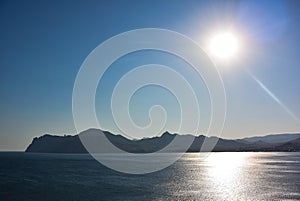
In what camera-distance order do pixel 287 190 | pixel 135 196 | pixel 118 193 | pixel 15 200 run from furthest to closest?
pixel 287 190 → pixel 118 193 → pixel 135 196 → pixel 15 200

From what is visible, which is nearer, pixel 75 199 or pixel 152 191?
pixel 75 199

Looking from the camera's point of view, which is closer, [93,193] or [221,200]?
[221,200]

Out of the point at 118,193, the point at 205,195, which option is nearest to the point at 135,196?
the point at 118,193

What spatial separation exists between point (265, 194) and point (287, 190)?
9240 millimetres

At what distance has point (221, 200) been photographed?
63656 millimetres

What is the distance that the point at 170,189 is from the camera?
3059 inches

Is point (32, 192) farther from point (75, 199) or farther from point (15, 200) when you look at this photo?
point (75, 199)

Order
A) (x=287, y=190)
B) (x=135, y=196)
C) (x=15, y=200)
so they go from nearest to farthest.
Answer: (x=15, y=200), (x=135, y=196), (x=287, y=190)

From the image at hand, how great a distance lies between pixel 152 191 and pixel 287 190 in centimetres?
3455

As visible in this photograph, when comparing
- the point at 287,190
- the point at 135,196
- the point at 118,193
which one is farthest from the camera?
the point at 287,190

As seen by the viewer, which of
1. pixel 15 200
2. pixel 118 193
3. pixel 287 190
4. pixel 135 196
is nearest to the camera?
pixel 15 200

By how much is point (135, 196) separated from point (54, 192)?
20.6 meters

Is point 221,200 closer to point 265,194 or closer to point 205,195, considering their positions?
point 205,195

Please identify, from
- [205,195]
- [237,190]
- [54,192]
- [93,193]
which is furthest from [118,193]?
[237,190]
